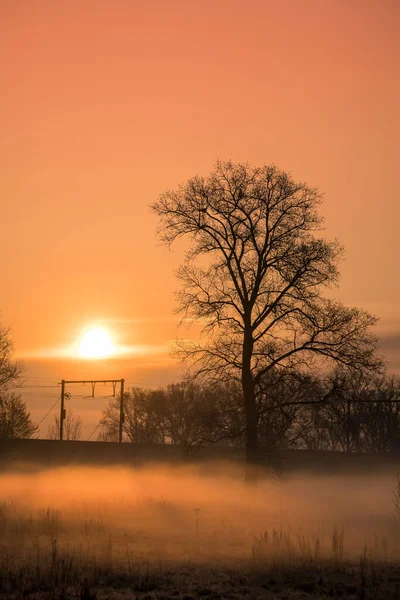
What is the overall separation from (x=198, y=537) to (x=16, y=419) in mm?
57091

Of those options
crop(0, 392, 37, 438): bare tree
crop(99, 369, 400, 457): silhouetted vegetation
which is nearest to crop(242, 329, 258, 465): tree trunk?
crop(99, 369, 400, 457): silhouetted vegetation

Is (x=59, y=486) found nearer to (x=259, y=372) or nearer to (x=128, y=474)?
(x=128, y=474)

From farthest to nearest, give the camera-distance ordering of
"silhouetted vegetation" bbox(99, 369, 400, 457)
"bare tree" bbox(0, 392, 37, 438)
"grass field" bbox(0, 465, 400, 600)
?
1. "bare tree" bbox(0, 392, 37, 438)
2. "silhouetted vegetation" bbox(99, 369, 400, 457)
3. "grass field" bbox(0, 465, 400, 600)

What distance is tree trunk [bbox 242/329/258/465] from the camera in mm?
28625

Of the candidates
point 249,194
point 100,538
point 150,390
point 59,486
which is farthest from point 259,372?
point 150,390

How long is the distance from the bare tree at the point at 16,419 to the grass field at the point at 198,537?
36336 millimetres

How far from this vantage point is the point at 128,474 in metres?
38.6

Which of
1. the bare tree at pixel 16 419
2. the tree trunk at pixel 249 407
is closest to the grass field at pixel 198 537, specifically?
the tree trunk at pixel 249 407

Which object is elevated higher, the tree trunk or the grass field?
the tree trunk

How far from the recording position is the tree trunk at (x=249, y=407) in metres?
28.6

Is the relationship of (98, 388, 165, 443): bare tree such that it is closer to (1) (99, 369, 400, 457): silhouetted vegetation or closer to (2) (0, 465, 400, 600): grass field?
(1) (99, 369, 400, 457): silhouetted vegetation

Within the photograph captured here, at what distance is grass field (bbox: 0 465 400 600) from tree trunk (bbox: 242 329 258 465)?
166cm

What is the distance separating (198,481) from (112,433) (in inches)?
2924

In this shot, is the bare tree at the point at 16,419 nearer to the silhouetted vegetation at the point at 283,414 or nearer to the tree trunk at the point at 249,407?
the silhouetted vegetation at the point at 283,414
